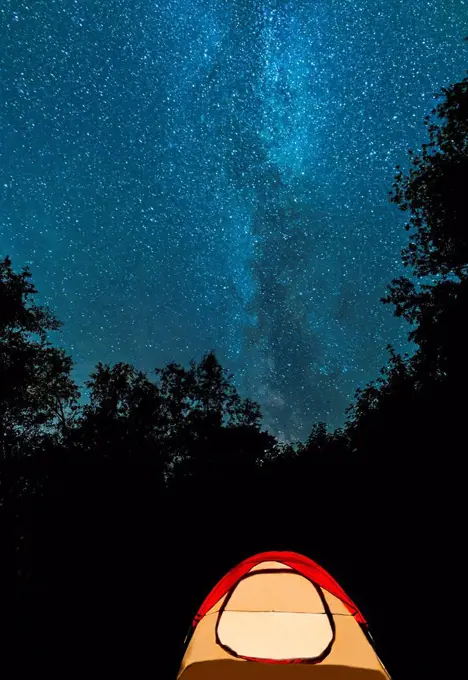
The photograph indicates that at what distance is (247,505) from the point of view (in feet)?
43.5

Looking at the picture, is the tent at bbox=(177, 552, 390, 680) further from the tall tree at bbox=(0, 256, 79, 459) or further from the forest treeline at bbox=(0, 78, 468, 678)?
the tall tree at bbox=(0, 256, 79, 459)

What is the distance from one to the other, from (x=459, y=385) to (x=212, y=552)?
9.68 metres

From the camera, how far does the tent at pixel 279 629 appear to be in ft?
13.5

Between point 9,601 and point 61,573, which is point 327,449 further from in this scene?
point 9,601

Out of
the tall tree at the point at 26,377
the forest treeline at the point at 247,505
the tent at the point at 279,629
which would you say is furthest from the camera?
the tall tree at the point at 26,377

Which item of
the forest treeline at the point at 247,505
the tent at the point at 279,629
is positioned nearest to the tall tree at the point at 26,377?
the forest treeline at the point at 247,505

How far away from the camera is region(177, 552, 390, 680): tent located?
413 centimetres

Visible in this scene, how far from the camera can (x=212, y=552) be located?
413 inches

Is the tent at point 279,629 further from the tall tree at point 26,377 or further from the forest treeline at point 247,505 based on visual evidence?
the tall tree at point 26,377

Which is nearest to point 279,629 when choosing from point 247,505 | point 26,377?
point 247,505

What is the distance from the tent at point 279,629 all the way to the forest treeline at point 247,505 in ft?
4.61

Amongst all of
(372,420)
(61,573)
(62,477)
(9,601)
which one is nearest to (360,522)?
(372,420)

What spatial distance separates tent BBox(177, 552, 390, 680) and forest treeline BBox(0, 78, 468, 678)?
1405mm

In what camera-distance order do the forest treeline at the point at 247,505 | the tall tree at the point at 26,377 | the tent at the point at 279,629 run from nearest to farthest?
the tent at the point at 279,629, the forest treeline at the point at 247,505, the tall tree at the point at 26,377
